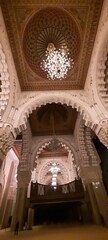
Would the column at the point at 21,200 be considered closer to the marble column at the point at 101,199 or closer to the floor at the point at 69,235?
the floor at the point at 69,235

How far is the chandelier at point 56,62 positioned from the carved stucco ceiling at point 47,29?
15 cm

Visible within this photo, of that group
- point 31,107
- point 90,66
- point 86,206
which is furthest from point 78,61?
point 86,206

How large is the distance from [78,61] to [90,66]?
0.44m

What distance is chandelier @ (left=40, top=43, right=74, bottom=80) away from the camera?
4.93 metres

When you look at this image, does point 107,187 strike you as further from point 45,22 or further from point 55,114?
point 45,22

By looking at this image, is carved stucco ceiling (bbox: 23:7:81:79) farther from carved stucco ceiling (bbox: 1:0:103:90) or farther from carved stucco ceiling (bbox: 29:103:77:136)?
carved stucco ceiling (bbox: 29:103:77:136)

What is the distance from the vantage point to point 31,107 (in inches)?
214

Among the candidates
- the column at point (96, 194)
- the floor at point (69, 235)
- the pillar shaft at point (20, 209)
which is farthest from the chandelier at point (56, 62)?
the pillar shaft at point (20, 209)

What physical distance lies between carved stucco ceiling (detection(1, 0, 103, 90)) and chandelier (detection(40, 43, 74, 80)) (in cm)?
15

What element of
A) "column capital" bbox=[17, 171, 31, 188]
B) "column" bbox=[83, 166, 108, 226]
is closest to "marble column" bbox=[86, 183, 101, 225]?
"column" bbox=[83, 166, 108, 226]

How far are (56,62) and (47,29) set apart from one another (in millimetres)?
992

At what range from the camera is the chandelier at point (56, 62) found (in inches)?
194

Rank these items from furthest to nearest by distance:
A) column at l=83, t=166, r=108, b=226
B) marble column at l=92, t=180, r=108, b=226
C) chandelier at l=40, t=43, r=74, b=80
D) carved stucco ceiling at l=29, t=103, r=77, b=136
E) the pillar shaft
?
carved stucco ceiling at l=29, t=103, r=77, b=136 < the pillar shaft < column at l=83, t=166, r=108, b=226 < marble column at l=92, t=180, r=108, b=226 < chandelier at l=40, t=43, r=74, b=80

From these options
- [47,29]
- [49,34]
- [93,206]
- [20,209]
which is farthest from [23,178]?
[47,29]
